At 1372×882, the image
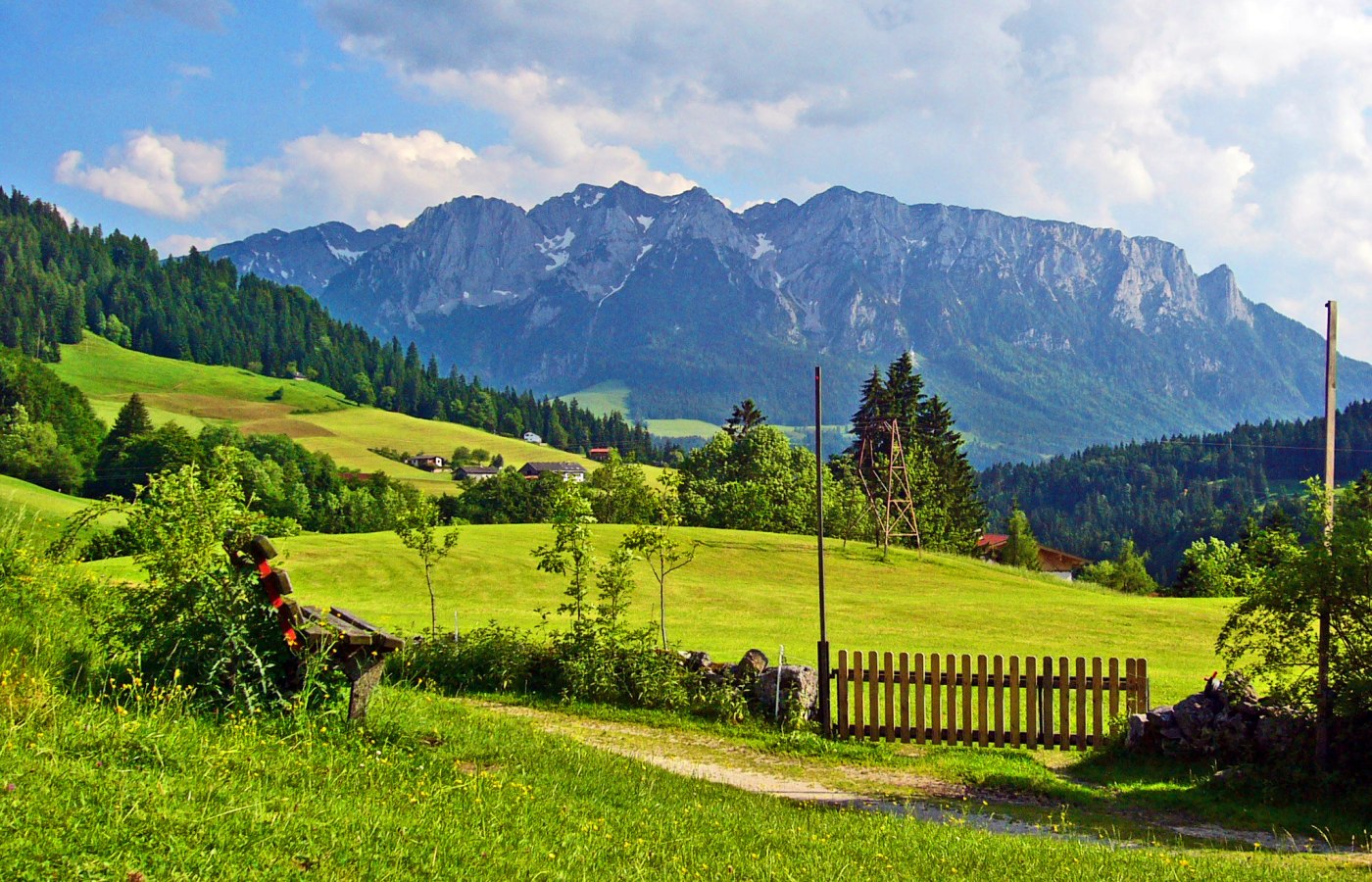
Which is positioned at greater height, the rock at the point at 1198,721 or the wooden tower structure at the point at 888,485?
the wooden tower structure at the point at 888,485

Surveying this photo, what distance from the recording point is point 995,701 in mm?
16719

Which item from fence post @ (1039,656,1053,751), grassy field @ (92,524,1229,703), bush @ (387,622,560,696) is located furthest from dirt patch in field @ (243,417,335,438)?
fence post @ (1039,656,1053,751)

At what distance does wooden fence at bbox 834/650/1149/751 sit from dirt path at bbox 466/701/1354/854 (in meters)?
1.91

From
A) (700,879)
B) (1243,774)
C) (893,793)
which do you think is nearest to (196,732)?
(700,879)

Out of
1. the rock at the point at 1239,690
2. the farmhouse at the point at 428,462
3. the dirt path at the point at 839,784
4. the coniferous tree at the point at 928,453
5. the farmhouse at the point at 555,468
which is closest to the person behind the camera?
the dirt path at the point at 839,784

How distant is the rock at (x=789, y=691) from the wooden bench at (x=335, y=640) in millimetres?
9350

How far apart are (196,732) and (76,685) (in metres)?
1.48

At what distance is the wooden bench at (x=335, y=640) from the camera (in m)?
9.17

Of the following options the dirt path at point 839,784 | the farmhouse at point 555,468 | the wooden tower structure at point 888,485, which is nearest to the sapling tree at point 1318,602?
the dirt path at point 839,784

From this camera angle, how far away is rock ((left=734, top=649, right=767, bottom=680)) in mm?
18047

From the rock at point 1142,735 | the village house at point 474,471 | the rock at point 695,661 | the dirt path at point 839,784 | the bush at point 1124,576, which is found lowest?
the bush at point 1124,576

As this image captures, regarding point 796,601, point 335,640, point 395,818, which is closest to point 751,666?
point 335,640

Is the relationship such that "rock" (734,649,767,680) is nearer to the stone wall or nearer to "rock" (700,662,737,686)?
the stone wall

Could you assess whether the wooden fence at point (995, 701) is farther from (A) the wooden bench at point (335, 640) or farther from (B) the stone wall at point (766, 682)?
(A) the wooden bench at point (335, 640)
